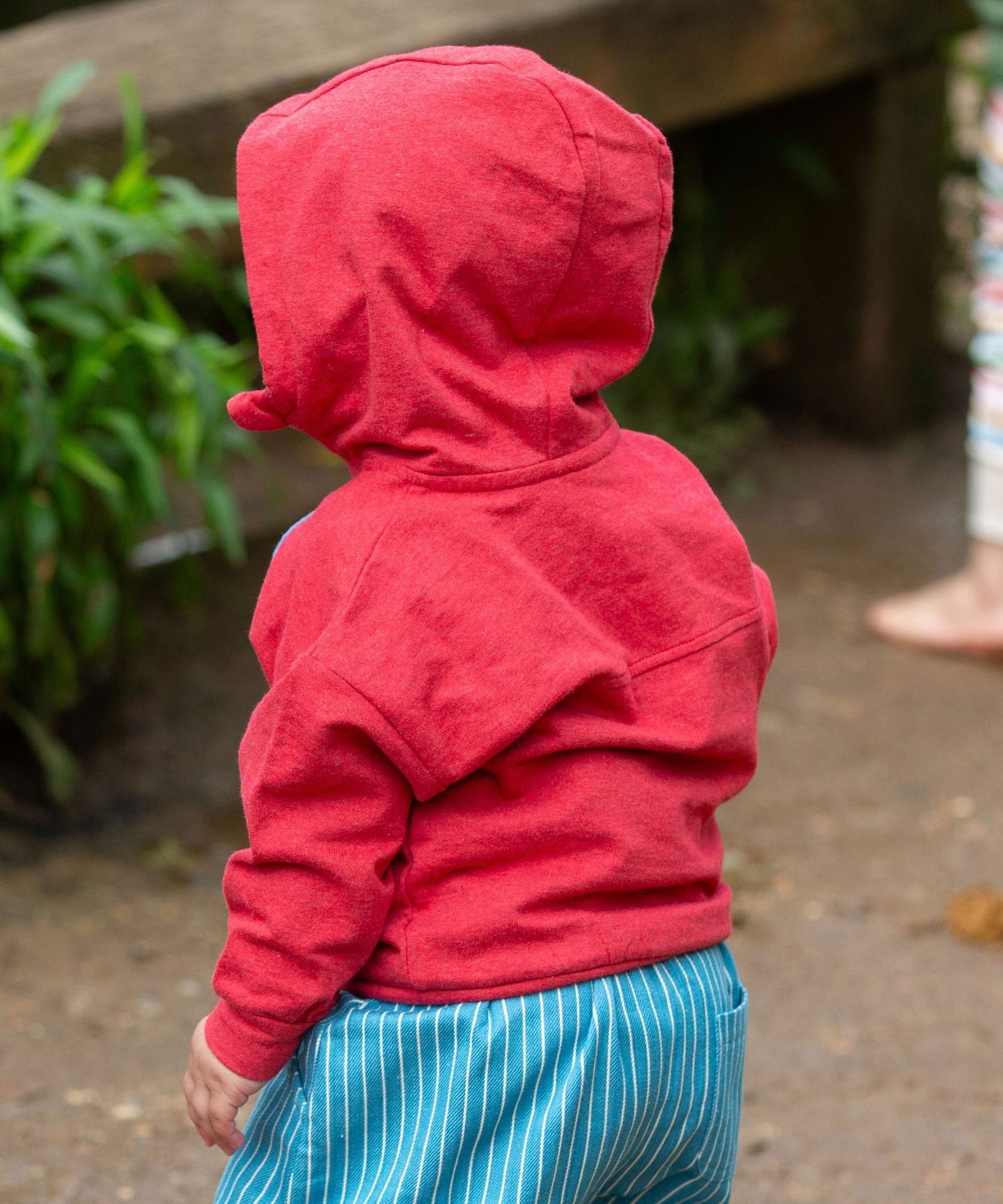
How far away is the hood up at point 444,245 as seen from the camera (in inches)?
41.3

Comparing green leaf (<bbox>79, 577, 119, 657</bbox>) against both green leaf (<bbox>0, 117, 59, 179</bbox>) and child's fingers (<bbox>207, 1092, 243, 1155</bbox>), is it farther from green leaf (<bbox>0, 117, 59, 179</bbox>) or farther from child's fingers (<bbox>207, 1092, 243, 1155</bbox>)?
child's fingers (<bbox>207, 1092, 243, 1155</bbox>)

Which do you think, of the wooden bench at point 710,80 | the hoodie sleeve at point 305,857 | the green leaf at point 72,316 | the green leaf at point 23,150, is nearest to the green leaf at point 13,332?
the green leaf at point 72,316

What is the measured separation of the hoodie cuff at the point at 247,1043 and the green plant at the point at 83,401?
1275 mm

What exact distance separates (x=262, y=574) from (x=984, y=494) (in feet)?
5.29

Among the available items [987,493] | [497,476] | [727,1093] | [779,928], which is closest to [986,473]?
[987,493]

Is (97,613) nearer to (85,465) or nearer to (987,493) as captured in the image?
(85,465)

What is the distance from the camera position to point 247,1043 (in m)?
1.14

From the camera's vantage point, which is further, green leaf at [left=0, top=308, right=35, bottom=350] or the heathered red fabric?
green leaf at [left=0, top=308, right=35, bottom=350]

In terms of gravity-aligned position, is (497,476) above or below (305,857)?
above

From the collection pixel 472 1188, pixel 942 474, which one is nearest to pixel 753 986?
pixel 472 1188

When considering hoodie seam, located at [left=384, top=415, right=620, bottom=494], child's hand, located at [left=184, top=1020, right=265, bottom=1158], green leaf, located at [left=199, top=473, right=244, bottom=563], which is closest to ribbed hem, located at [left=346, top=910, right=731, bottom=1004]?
child's hand, located at [left=184, top=1020, right=265, bottom=1158]

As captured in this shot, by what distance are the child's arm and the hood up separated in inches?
7.7

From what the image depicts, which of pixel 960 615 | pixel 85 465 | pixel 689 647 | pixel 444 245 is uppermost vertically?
pixel 444 245

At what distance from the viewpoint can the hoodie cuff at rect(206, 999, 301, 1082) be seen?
1135 mm
